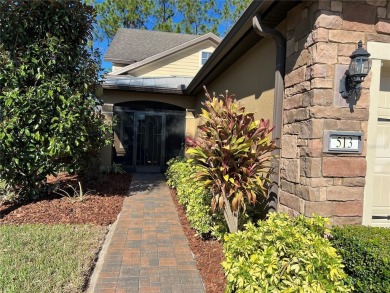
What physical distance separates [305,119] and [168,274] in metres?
2.38

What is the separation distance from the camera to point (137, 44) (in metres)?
16.8

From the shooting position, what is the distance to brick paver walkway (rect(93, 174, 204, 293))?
3.24m

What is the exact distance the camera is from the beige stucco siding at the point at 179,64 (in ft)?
48.4

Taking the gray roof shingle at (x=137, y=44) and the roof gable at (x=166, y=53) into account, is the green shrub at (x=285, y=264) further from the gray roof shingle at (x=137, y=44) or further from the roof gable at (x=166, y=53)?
the gray roof shingle at (x=137, y=44)

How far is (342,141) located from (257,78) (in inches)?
87.4

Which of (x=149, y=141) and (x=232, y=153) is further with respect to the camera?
(x=149, y=141)

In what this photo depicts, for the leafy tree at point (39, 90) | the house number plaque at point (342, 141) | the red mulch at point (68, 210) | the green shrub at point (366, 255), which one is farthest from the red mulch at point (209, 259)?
the leafy tree at point (39, 90)

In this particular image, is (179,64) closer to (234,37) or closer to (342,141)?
(234,37)

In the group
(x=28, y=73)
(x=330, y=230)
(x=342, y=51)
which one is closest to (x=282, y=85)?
(x=342, y=51)

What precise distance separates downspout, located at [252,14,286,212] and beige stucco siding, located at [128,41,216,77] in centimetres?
1144

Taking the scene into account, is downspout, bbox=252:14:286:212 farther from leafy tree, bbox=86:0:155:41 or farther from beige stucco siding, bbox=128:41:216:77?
leafy tree, bbox=86:0:155:41

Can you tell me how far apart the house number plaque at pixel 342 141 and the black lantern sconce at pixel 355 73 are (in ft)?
1.31

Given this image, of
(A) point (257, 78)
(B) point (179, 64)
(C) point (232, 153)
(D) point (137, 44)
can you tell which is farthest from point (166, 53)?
(C) point (232, 153)

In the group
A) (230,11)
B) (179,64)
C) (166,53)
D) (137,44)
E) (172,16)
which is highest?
(230,11)
